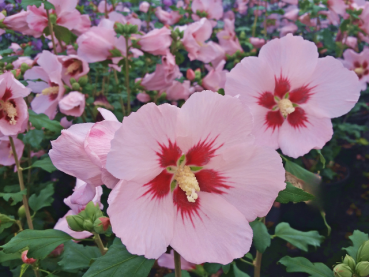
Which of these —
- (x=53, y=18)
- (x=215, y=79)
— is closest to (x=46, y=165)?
(x=53, y=18)

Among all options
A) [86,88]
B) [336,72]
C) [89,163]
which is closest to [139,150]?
[89,163]

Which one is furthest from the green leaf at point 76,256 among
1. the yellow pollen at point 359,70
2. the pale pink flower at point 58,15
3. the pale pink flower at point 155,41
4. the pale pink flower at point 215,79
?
the yellow pollen at point 359,70

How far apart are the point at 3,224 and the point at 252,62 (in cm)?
82

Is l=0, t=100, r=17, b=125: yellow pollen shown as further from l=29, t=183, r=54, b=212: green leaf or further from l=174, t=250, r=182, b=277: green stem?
l=174, t=250, r=182, b=277: green stem

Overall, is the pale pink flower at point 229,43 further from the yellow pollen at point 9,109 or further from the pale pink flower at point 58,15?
the yellow pollen at point 9,109

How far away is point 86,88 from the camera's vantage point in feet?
4.25

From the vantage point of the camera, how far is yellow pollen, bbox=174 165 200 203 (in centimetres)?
49

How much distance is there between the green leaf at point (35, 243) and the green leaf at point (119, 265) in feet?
0.42

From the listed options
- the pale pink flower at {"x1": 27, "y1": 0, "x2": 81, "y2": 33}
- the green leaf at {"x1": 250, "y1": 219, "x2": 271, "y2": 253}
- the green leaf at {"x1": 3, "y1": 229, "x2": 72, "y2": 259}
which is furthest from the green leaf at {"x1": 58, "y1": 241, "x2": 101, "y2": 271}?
the pale pink flower at {"x1": 27, "y1": 0, "x2": 81, "y2": 33}

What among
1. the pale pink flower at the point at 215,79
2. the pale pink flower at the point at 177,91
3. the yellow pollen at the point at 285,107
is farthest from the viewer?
the pale pink flower at the point at 215,79

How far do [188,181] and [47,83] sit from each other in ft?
3.27

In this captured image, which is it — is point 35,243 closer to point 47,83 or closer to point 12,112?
point 12,112

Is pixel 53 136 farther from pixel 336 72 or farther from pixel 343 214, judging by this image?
pixel 343 214

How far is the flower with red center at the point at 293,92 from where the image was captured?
0.72 metres
